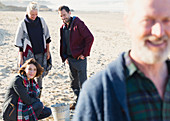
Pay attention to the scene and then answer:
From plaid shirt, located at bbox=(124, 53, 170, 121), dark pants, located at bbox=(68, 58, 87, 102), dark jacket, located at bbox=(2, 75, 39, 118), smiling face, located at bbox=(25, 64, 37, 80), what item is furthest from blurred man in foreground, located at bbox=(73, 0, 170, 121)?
dark pants, located at bbox=(68, 58, 87, 102)

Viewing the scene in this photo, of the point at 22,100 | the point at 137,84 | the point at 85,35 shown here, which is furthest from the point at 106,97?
the point at 85,35

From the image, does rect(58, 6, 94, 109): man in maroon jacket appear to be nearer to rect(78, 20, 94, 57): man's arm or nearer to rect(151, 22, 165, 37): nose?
rect(78, 20, 94, 57): man's arm

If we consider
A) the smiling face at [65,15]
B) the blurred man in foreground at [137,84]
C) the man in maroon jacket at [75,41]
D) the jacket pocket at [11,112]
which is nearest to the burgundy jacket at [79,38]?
the man in maroon jacket at [75,41]

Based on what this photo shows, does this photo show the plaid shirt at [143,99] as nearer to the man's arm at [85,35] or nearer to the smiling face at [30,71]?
the smiling face at [30,71]

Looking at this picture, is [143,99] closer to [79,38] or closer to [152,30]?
[152,30]

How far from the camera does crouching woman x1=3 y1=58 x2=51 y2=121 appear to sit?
3752mm

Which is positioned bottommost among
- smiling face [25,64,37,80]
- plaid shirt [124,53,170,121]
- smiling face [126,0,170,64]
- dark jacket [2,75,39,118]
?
dark jacket [2,75,39,118]

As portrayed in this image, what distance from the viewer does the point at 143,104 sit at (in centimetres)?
132

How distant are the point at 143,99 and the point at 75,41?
318cm

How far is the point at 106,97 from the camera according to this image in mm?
1281

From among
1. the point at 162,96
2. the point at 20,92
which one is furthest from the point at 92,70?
the point at 162,96

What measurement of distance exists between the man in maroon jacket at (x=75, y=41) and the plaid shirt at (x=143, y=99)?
3075mm

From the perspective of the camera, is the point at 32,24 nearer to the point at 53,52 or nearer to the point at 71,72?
the point at 71,72

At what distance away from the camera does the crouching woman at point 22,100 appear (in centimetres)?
375
